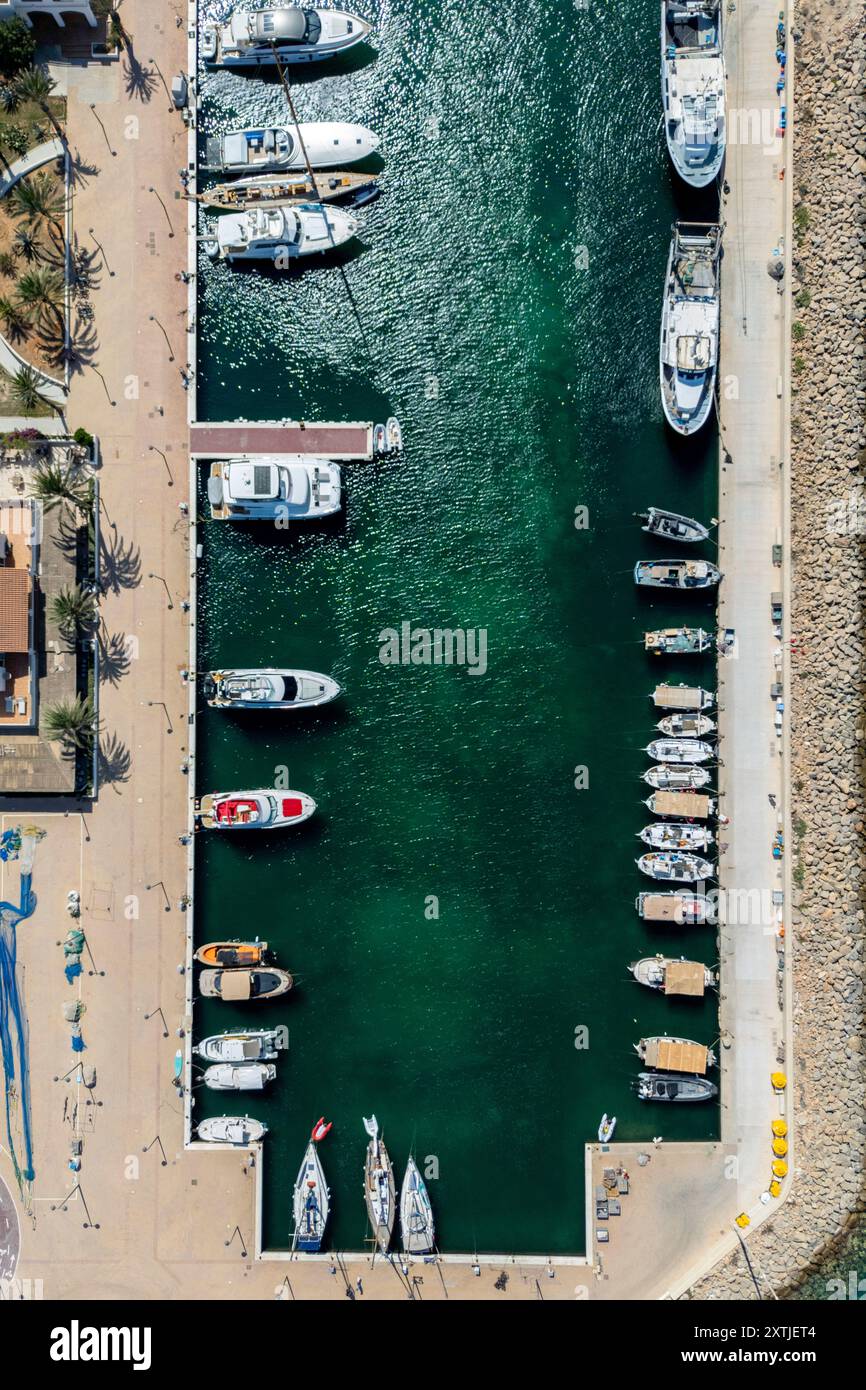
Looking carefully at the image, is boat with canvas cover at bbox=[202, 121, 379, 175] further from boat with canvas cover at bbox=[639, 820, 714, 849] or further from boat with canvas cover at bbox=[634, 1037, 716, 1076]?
boat with canvas cover at bbox=[634, 1037, 716, 1076]

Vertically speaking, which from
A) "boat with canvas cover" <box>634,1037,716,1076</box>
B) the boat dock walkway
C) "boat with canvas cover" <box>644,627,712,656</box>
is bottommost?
"boat with canvas cover" <box>634,1037,716,1076</box>

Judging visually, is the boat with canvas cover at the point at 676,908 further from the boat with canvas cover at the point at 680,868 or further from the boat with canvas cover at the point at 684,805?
the boat with canvas cover at the point at 684,805

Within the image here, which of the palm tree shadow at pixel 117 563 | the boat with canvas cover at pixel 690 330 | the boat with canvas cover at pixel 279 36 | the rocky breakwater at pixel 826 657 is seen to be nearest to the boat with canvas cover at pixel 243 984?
the palm tree shadow at pixel 117 563

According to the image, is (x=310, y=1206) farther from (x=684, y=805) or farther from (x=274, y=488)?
(x=274, y=488)

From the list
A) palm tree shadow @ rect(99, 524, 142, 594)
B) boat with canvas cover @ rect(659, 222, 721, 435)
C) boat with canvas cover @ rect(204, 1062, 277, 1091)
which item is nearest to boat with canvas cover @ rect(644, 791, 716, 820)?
boat with canvas cover @ rect(659, 222, 721, 435)

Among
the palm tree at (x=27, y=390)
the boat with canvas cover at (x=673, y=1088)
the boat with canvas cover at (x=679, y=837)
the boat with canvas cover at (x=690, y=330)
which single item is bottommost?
the boat with canvas cover at (x=673, y=1088)
